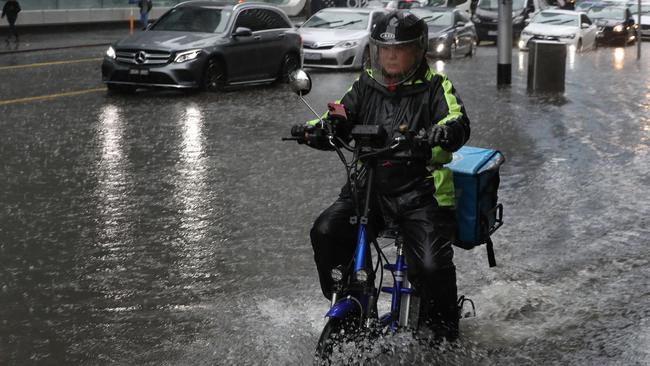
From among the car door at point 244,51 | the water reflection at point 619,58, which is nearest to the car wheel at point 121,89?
the car door at point 244,51

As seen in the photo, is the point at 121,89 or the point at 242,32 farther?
the point at 242,32

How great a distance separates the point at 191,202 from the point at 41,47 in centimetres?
2265

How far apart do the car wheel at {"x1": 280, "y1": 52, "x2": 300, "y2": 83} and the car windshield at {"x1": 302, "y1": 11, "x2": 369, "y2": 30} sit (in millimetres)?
4271

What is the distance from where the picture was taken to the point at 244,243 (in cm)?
845

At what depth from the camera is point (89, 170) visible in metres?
11.8

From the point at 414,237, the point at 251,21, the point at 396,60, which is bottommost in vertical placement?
the point at 251,21

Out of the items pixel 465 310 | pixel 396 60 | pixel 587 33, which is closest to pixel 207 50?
pixel 465 310

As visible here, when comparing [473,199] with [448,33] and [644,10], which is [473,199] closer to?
[448,33]

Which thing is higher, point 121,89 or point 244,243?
point 244,243

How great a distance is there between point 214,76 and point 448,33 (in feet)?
37.2

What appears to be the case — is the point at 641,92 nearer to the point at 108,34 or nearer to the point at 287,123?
the point at 287,123

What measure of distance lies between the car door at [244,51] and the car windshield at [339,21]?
5266 mm

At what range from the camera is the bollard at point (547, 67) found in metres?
20.6

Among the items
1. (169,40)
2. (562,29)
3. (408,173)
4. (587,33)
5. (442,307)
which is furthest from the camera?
(587,33)
